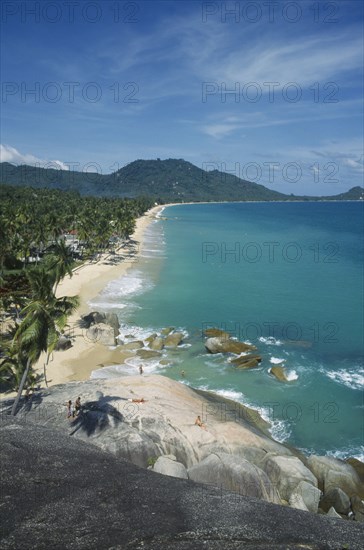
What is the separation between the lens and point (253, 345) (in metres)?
44.7

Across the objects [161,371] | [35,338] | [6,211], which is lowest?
[161,371]

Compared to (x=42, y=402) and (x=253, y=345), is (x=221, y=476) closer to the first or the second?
(x=42, y=402)

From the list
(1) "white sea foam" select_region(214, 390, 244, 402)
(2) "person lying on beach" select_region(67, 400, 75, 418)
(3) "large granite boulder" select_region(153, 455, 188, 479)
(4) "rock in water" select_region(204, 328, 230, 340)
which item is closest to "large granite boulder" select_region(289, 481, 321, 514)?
(3) "large granite boulder" select_region(153, 455, 188, 479)

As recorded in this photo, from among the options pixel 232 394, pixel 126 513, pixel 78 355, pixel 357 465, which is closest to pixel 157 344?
pixel 78 355

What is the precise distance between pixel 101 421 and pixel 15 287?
19.4 m

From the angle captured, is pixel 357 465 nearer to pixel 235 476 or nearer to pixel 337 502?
pixel 337 502

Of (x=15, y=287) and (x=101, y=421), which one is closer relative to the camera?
(x=101, y=421)

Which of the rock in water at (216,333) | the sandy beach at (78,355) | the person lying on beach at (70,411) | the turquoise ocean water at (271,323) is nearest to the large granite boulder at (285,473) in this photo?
the turquoise ocean water at (271,323)

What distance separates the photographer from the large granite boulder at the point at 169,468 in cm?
2164

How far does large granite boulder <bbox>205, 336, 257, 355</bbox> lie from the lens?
1656 inches

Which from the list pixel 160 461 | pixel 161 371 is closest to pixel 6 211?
pixel 161 371

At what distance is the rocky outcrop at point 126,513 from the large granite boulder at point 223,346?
75.0 feet

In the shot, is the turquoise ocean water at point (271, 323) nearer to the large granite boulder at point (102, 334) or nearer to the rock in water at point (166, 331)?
the rock in water at point (166, 331)

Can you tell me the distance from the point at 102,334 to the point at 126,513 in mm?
28477
